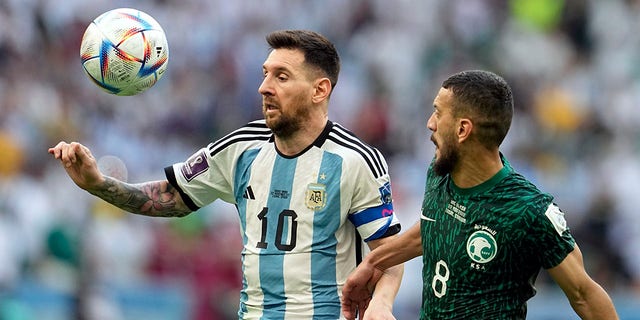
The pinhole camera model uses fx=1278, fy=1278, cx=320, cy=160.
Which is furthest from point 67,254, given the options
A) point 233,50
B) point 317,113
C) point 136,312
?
point 317,113

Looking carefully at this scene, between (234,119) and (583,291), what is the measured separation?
11.3 metres

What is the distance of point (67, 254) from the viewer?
44.3ft

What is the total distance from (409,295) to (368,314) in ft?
24.4

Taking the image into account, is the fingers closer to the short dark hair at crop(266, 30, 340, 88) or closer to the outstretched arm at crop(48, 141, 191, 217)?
the outstretched arm at crop(48, 141, 191, 217)

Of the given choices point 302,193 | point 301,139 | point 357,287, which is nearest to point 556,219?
point 357,287

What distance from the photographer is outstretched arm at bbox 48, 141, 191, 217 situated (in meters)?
6.49

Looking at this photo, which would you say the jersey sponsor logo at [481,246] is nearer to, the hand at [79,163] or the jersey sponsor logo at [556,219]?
the jersey sponsor logo at [556,219]

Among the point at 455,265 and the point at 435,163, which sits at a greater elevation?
the point at 435,163

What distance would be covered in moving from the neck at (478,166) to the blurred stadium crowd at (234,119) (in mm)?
6811

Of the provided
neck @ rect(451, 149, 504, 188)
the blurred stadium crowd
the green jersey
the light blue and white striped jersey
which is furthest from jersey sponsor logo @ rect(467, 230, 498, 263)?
the blurred stadium crowd

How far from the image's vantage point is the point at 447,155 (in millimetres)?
5938

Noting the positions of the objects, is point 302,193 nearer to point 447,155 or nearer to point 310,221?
point 310,221

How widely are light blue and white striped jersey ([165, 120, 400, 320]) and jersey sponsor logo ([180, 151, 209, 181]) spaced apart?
0.29 meters

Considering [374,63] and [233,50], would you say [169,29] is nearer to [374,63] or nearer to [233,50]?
[233,50]
